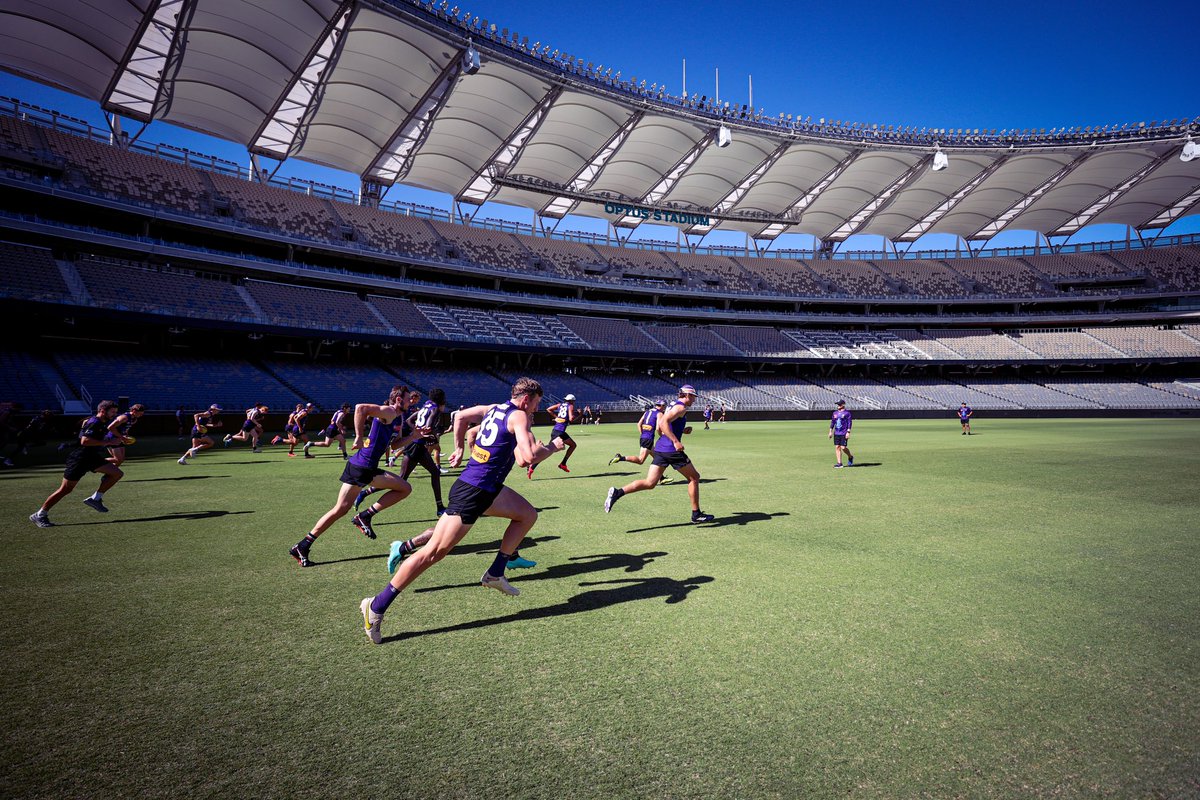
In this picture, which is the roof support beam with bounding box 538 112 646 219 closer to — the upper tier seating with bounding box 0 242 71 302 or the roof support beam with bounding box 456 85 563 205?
the roof support beam with bounding box 456 85 563 205

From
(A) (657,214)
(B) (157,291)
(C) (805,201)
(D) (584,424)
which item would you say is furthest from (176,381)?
(C) (805,201)

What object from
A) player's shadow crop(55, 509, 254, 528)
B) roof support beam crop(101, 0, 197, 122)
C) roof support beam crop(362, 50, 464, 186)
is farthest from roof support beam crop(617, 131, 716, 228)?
player's shadow crop(55, 509, 254, 528)

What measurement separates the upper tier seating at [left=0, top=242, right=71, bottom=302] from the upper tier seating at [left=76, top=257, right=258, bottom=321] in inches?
48.4

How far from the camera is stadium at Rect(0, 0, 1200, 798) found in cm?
309

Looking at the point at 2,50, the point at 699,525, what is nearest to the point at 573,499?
the point at 699,525

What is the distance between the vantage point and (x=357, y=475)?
22.1ft

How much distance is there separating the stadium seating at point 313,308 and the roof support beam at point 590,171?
20420mm

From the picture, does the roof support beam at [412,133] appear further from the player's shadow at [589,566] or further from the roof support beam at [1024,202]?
the roof support beam at [1024,202]

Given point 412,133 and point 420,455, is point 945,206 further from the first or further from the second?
point 420,455

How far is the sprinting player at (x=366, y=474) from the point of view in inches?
252

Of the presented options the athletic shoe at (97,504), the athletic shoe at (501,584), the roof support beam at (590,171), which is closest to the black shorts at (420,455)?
the athletic shoe at (501,584)

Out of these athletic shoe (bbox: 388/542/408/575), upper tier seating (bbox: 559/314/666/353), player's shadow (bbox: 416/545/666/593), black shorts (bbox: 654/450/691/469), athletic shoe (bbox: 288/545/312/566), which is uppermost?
upper tier seating (bbox: 559/314/666/353)

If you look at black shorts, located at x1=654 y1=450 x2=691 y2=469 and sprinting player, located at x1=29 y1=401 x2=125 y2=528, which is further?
black shorts, located at x1=654 y1=450 x2=691 y2=469

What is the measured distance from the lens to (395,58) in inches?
1218
